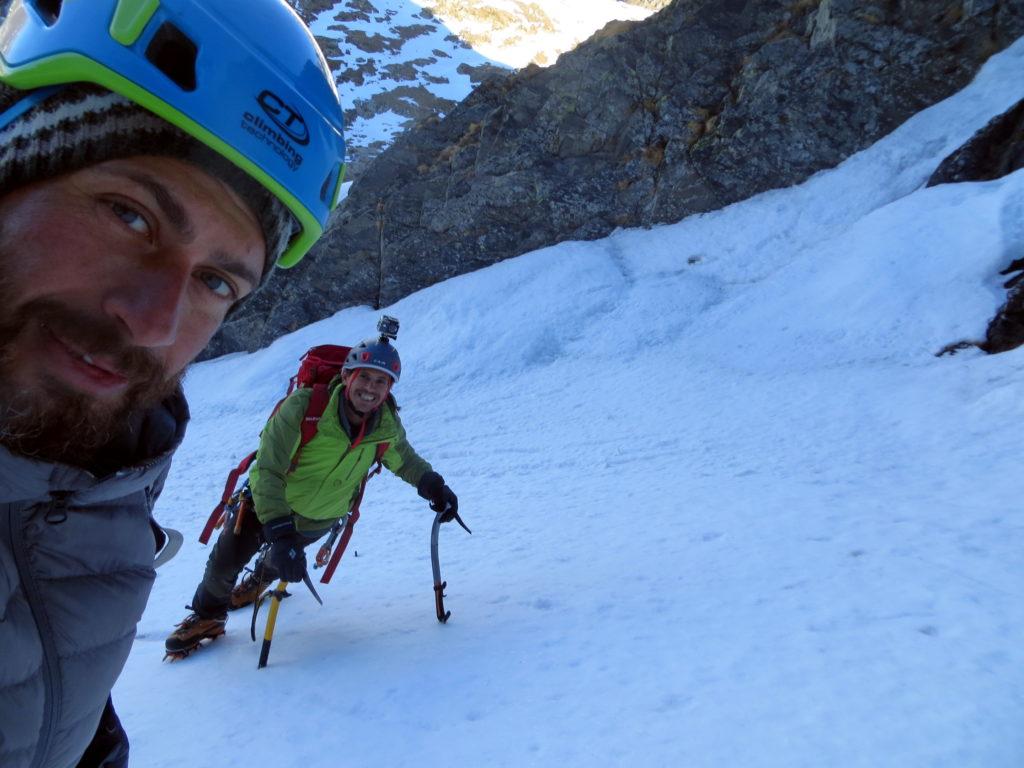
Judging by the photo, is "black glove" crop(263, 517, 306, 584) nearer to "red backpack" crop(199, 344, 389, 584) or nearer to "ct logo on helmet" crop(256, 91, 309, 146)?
"red backpack" crop(199, 344, 389, 584)

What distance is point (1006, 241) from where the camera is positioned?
9805 millimetres

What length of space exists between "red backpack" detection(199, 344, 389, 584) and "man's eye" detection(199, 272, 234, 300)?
2546 mm

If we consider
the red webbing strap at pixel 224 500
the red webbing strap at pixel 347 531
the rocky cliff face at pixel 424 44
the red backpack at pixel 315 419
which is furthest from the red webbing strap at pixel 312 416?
the rocky cliff face at pixel 424 44

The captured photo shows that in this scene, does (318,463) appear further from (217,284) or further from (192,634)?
(217,284)

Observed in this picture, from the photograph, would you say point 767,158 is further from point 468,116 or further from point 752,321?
point 468,116

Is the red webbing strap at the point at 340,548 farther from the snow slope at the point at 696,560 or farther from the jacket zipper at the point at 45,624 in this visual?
the jacket zipper at the point at 45,624

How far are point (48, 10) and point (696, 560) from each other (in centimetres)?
449

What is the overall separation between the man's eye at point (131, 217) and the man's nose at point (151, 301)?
0.07 m

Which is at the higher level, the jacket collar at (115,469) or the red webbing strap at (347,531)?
the jacket collar at (115,469)

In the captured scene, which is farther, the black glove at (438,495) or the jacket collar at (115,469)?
the black glove at (438,495)

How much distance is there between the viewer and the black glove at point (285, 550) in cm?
346

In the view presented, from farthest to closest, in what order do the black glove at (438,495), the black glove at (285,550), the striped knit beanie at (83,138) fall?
the black glove at (438,495)
the black glove at (285,550)
the striped knit beanie at (83,138)

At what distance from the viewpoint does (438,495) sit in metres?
4.43

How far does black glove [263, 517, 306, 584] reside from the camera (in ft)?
11.4
